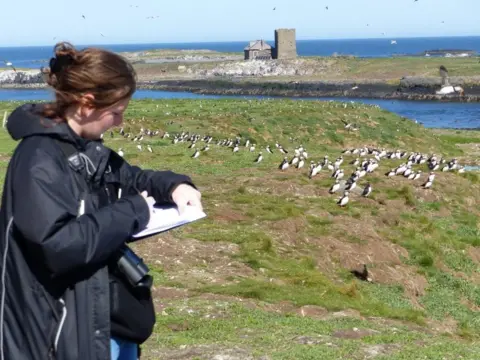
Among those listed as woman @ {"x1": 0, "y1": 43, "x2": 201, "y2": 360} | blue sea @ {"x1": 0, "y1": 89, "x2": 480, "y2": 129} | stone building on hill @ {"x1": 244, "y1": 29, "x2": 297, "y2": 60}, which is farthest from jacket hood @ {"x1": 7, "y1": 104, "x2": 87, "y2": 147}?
stone building on hill @ {"x1": 244, "y1": 29, "x2": 297, "y2": 60}

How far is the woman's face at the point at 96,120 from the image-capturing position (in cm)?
412

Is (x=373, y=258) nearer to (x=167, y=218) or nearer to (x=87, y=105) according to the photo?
(x=167, y=218)

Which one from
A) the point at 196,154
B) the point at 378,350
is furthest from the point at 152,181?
the point at 196,154

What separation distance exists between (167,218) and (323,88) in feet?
388

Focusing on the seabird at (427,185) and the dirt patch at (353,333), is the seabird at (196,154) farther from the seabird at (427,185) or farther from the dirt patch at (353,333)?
the dirt patch at (353,333)

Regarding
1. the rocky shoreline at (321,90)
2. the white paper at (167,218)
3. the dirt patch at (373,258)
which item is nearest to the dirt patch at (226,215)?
the dirt patch at (373,258)

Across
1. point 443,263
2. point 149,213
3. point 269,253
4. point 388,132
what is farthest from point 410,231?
point 388,132

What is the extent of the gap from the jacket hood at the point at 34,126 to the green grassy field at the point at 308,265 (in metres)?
5.51

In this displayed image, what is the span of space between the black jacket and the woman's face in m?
0.11

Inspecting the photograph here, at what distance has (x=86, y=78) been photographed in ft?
13.2

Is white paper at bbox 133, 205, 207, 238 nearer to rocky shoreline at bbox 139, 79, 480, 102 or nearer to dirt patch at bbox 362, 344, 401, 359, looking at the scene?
dirt patch at bbox 362, 344, 401, 359

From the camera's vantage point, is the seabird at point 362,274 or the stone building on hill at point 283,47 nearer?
the seabird at point 362,274

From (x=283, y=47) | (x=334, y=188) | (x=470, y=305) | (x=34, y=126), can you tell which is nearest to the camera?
(x=34, y=126)

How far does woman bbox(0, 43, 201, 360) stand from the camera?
3797 millimetres
